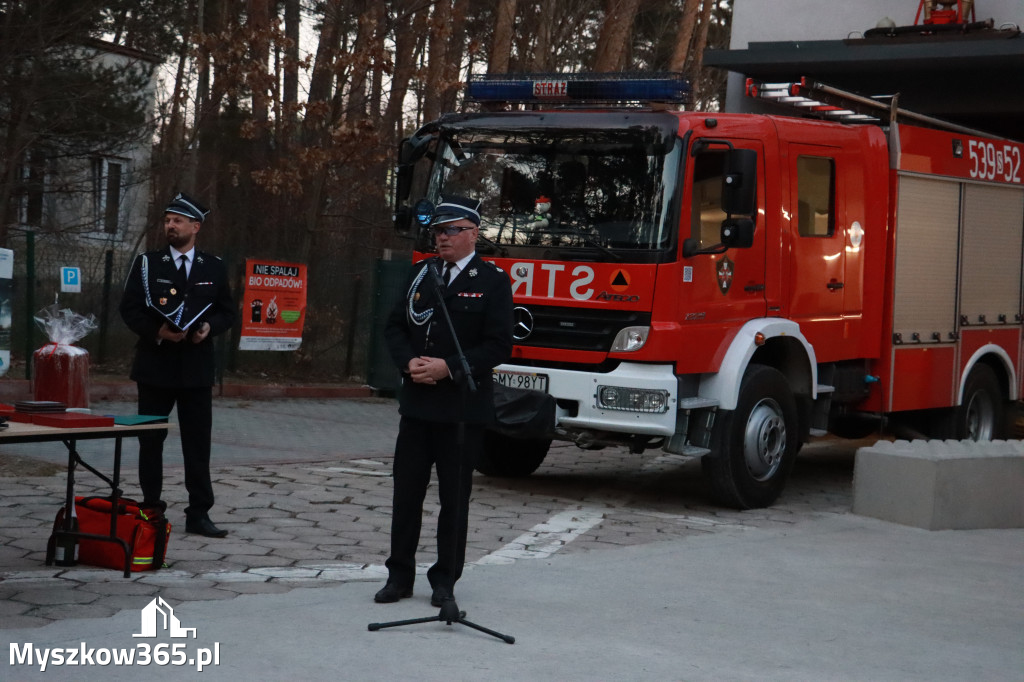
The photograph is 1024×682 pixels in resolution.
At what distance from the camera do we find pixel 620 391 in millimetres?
9430

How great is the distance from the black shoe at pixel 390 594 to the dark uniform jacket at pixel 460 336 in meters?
0.81

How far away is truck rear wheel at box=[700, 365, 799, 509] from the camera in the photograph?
9758mm

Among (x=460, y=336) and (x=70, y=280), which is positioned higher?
(x=70, y=280)

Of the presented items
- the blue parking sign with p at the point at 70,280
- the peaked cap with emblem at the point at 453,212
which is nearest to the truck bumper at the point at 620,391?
the peaked cap with emblem at the point at 453,212

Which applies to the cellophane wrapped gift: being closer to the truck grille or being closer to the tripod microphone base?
the tripod microphone base

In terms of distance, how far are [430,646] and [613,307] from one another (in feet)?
13.8

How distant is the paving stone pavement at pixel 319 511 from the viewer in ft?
21.9

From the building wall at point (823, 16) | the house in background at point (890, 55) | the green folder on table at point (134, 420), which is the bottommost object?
the green folder on table at point (134, 420)

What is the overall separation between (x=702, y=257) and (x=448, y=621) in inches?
171

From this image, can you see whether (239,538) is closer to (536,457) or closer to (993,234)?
(536,457)

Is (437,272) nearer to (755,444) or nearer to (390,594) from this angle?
(390,594)

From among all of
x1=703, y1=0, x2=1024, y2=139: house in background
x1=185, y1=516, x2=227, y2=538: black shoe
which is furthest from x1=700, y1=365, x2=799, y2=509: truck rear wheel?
x1=703, y1=0, x2=1024, y2=139: house in background

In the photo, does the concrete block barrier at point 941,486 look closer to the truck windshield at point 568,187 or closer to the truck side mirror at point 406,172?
the truck windshield at point 568,187

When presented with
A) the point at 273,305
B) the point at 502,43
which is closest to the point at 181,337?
the point at 273,305
